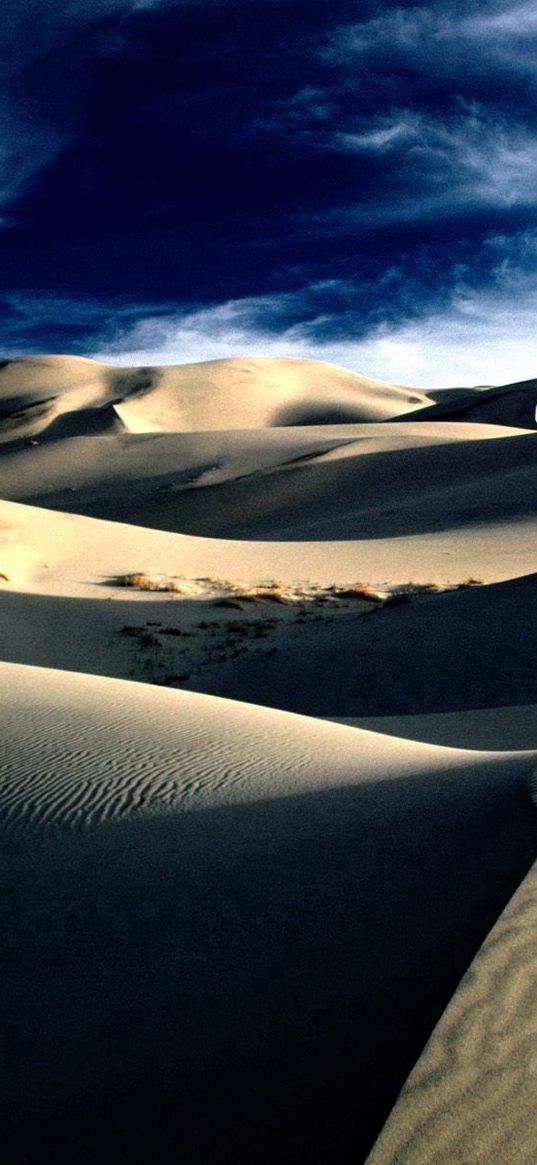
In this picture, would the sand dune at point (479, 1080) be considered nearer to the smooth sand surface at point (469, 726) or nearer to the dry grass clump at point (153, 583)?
the smooth sand surface at point (469, 726)

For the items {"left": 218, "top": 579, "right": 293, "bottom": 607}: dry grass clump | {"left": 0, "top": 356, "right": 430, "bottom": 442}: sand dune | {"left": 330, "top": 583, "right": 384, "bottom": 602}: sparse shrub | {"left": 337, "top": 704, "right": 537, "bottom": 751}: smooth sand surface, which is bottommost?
{"left": 337, "top": 704, "right": 537, "bottom": 751}: smooth sand surface

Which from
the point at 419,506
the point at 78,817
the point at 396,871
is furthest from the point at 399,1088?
the point at 419,506

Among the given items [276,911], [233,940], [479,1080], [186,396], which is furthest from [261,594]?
[186,396]

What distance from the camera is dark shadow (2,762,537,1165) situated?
191 centimetres

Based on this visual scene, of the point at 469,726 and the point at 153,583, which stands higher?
the point at 153,583

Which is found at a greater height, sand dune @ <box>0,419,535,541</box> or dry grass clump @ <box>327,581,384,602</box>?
sand dune @ <box>0,419,535,541</box>

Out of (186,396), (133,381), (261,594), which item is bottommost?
(261,594)

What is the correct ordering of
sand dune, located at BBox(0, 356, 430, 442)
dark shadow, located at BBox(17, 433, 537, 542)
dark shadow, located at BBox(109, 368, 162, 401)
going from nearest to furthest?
dark shadow, located at BBox(17, 433, 537, 542)
sand dune, located at BBox(0, 356, 430, 442)
dark shadow, located at BBox(109, 368, 162, 401)

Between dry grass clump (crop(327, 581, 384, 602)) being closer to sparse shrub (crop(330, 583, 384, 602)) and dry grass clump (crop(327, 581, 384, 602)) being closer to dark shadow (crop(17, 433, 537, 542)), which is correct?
sparse shrub (crop(330, 583, 384, 602))

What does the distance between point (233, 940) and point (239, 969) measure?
0.14 m

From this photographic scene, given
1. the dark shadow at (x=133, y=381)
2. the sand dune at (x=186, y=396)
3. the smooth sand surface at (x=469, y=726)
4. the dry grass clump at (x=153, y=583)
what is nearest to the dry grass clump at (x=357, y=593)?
the dry grass clump at (x=153, y=583)

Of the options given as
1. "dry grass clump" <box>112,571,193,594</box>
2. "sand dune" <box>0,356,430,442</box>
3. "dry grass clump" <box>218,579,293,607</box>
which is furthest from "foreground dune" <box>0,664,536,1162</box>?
"sand dune" <box>0,356,430,442</box>

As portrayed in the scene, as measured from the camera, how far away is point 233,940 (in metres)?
2.51

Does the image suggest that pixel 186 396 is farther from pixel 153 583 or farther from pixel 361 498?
pixel 153 583
